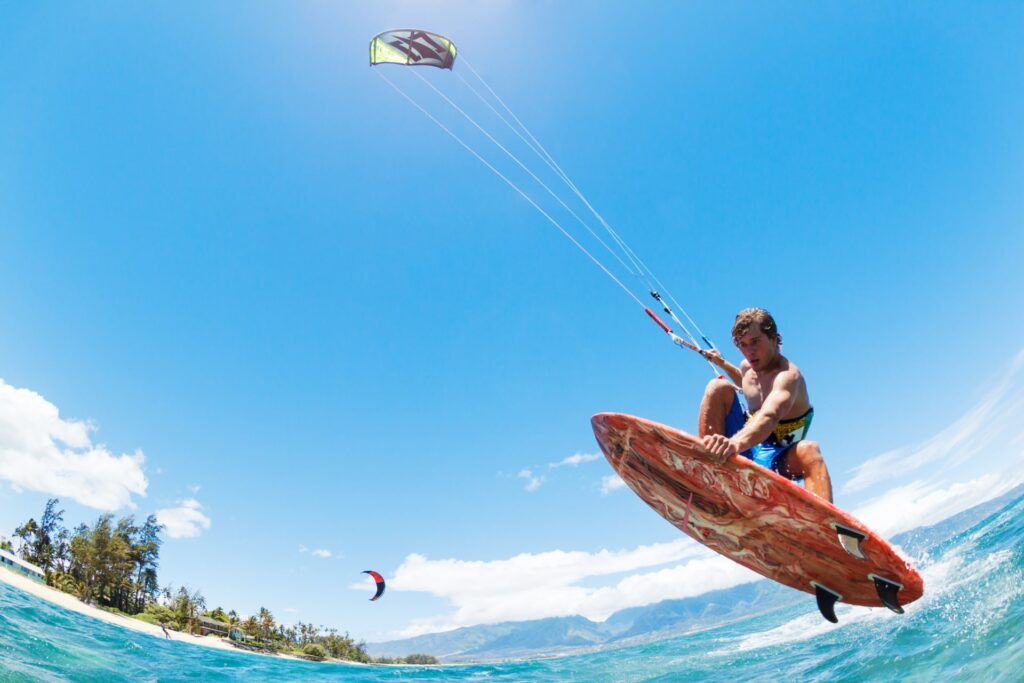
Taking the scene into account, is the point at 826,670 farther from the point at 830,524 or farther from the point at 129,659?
the point at 129,659

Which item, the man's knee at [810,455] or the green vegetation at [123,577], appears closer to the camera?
the man's knee at [810,455]

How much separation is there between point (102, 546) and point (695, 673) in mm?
90387

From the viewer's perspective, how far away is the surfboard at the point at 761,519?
3936 mm

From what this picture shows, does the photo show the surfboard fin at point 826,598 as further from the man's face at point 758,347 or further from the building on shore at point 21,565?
the building on shore at point 21,565

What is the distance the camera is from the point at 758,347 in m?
4.40

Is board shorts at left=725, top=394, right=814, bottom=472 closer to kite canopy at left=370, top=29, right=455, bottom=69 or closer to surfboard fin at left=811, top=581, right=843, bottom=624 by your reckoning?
surfboard fin at left=811, top=581, right=843, bottom=624

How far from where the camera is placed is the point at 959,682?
7.34m

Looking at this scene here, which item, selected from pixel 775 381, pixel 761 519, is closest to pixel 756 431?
pixel 775 381

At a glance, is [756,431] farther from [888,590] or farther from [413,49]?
[413,49]

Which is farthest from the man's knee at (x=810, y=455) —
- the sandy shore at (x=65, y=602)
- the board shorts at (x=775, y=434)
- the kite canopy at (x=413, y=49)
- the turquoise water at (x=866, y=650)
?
the sandy shore at (x=65, y=602)

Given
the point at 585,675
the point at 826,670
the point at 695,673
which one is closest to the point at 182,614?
the point at 585,675

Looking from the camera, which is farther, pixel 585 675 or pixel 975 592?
pixel 585 675

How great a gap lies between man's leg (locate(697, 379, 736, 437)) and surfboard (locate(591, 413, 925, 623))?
39 cm

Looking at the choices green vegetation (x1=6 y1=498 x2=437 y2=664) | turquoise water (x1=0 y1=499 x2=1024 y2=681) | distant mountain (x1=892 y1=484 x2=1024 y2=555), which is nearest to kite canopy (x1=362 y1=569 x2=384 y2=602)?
turquoise water (x1=0 y1=499 x2=1024 y2=681)
